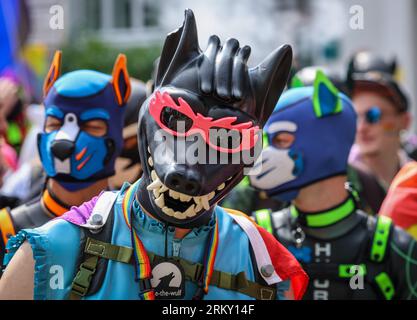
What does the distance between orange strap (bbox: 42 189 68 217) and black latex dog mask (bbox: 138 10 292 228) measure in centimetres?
120

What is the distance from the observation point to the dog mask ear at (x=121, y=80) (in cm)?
399

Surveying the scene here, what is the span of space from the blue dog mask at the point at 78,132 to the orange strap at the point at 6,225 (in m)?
0.27

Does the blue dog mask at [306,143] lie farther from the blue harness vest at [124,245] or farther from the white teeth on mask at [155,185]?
the white teeth on mask at [155,185]

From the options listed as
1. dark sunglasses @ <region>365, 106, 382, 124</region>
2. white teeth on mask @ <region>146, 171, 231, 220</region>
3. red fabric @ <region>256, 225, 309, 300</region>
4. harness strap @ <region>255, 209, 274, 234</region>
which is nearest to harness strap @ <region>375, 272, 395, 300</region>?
harness strap @ <region>255, 209, 274, 234</region>

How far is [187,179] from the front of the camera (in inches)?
101

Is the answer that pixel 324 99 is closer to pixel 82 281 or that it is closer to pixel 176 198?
pixel 176 198

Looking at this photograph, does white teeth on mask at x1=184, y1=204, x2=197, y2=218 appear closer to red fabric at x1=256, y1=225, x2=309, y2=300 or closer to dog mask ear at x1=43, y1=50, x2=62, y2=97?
red fabric at x1=256, y1=225, x2=309, y2=300

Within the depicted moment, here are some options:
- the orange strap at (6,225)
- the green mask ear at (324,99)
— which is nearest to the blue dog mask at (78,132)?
the orange strap at (6,225)

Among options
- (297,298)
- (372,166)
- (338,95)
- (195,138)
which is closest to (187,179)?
(195,138)

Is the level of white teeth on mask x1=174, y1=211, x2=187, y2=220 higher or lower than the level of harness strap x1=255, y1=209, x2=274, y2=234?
higher

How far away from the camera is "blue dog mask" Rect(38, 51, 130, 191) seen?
3.82m

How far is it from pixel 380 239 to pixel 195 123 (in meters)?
1.59

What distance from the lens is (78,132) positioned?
3850 millimetres
